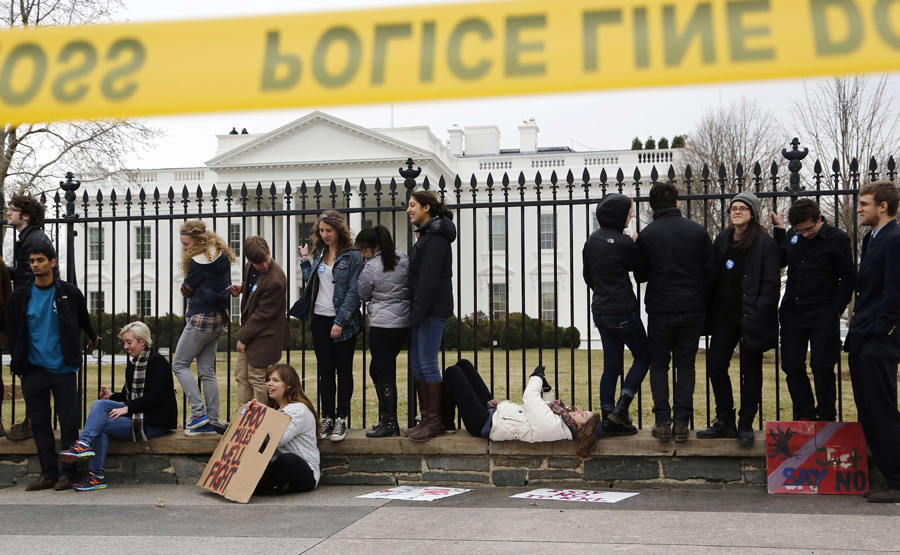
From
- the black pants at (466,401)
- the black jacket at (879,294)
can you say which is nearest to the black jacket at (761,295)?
the black jacket at (879,294)

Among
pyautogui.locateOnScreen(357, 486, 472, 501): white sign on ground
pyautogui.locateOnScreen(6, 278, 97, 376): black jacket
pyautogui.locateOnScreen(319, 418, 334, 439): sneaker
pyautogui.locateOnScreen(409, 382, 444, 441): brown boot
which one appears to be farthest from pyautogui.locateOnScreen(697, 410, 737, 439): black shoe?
pyautogui.locateOnScreen(6, 278, 97, 376): black jacket

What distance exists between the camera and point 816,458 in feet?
18.0

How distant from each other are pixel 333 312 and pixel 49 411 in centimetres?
213

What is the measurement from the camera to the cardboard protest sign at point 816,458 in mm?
5438

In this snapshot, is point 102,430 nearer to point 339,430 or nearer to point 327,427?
point 327,427

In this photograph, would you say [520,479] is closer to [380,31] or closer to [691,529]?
[691,529]

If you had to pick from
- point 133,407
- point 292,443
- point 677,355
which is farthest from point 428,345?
point 133,407

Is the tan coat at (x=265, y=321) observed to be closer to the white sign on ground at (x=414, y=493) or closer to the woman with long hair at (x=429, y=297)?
the woman with long hair at (x=429, y=297)

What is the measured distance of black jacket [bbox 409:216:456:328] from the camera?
19.2ft

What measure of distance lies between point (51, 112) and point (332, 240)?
419cm

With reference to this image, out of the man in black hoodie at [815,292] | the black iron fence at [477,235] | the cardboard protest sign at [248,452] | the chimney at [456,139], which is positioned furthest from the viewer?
the chimney at [456,139]

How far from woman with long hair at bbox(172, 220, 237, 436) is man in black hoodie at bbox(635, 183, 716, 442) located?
316 centimetres

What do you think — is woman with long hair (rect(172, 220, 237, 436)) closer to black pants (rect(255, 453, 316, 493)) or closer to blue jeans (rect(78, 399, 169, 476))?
blue jeans (rect(78, 399, 169, 476))

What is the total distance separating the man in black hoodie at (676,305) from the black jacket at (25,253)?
4.25 metres
